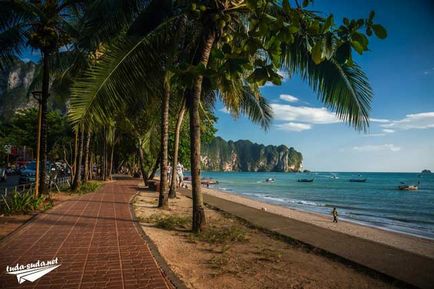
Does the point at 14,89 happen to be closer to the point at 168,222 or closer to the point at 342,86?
the point at 168,222

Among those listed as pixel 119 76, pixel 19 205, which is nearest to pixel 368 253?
pixel 119 76

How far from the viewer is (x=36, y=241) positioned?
19.4 ft

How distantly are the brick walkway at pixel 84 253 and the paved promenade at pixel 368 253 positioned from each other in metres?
3.79

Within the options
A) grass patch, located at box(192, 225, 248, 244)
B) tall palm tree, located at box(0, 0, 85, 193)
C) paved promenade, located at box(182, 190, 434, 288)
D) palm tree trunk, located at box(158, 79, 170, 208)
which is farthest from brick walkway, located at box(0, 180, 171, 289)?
tall palm tree, located at box(0, 0, 85, 193)

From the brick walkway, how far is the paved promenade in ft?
12.4

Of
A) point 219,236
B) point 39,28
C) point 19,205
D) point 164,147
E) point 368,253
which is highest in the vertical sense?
point 39,28

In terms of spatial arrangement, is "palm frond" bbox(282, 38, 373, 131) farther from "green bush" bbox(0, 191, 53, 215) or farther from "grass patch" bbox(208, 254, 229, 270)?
"green bush" bbox(0, 191, 53, 215)

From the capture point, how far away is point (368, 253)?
6.40 m

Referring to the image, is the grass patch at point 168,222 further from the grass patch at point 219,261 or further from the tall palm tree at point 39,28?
the tall palm tree at point 39,28

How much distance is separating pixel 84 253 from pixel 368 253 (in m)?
5.60

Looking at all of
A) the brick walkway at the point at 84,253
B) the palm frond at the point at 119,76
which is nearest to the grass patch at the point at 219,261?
the brick walkway at the point at 84,253

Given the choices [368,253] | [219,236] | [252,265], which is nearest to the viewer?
[252,265]

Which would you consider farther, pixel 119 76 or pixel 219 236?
pixel 219 236

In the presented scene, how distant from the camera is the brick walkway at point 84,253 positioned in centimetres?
410
